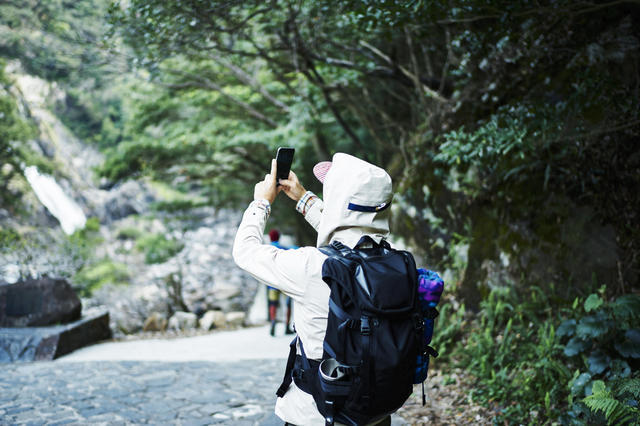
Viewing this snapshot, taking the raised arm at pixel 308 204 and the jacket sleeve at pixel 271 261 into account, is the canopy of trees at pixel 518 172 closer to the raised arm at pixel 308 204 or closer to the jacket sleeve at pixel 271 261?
the raised arm at pixel 308 204

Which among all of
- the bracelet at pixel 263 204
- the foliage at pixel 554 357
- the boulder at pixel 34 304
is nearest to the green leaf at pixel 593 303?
the foliage at pixel 554 357

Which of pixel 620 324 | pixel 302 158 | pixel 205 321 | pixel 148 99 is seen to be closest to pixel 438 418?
pixel 620 324

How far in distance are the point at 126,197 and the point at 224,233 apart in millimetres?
8552

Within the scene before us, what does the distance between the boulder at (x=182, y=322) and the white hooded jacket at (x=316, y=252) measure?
10626 millimetres

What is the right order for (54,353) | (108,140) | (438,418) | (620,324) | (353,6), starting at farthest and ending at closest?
(108,140) < (54,353) < (353,6) < (438,418) < (620,324)

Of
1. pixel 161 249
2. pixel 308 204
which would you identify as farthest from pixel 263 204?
pixel 161 249

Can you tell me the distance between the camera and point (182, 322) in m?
12.1

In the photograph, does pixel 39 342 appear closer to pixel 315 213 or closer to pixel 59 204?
pixel 315 213

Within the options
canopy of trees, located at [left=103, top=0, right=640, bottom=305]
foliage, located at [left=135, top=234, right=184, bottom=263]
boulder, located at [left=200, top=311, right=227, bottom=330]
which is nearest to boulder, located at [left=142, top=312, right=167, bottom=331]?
boulder, located at [left=200, top=311, right=227, bottom=330]

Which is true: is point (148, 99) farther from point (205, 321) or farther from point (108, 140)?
point (108, 140)

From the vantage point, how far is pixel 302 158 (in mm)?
12969

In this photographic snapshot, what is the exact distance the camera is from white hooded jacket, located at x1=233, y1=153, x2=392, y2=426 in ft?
6.14

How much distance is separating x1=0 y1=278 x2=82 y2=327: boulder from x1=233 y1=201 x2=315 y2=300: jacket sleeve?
726 cm

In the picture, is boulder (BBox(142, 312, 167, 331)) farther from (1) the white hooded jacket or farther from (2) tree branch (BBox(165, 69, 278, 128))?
(1) the white hooded jacket
